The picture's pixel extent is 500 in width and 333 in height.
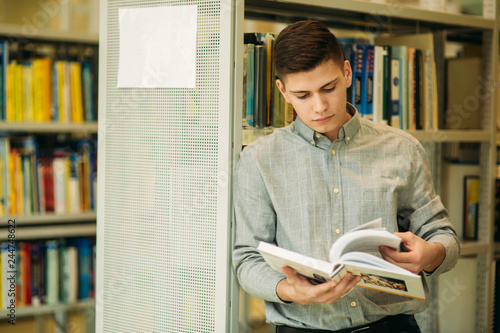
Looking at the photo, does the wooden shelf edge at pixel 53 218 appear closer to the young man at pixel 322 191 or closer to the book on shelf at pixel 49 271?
the book on shelf at pixel 49 271

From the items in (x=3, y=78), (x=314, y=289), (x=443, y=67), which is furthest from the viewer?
(x=3, y=78)

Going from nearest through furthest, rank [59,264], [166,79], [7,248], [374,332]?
[374,332] < [166,79] < [7,248] < [59,264]

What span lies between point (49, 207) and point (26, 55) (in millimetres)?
805

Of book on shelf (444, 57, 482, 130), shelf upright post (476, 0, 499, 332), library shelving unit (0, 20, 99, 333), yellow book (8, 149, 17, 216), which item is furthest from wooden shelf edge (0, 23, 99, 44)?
shelf upright post (476, 0, 499, 332)

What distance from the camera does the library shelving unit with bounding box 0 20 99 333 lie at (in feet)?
8.38

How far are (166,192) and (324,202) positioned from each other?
1.52 feet

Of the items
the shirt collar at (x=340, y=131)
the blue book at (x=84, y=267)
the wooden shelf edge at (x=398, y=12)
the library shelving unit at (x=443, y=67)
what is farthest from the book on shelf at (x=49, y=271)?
the shirt collar at (x=340, y=131)

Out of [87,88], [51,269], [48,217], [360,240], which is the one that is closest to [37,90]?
[87,88]

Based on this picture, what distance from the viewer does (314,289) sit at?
114 centimetres

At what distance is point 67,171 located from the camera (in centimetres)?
274

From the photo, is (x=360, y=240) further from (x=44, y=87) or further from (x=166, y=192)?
(x=44, y=87)

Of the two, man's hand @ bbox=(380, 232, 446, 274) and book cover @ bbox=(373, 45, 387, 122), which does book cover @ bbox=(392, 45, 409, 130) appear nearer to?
book cover @ bbox=(373, 45, 387, 122)

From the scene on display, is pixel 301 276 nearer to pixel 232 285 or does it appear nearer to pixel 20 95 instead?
pixel 232 285

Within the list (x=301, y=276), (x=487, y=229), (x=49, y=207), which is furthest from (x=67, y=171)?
(x=487, y=229)
